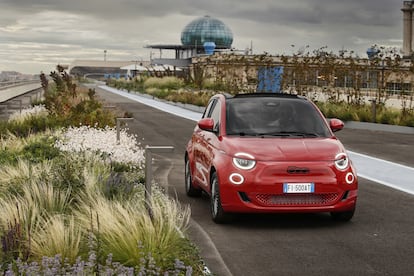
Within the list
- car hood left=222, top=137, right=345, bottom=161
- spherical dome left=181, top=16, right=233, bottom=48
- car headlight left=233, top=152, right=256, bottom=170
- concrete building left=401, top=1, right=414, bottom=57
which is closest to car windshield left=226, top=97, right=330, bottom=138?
car hood left=222, top=137, right=345, bottom=161

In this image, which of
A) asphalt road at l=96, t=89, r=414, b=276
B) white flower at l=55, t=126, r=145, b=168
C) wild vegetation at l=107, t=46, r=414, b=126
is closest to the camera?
asphalt road at l=96, t=89, r=414, b=276

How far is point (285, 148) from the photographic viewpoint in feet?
29.8

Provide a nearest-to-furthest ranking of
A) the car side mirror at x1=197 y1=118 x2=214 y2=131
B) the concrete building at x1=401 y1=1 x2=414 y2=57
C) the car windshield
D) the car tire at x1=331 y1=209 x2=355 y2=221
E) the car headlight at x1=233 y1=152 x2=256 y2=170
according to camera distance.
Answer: the car headlight at x1=233 y1=152 x2=256 y2=170, the car tire at x1=331 y1=209 x2=355 y2=221, the car windshield, the car side mirror at x1=197 y1=118 x2=214 y2=131, the concrete building at x1=401 y1=1 x2=414 y2=57

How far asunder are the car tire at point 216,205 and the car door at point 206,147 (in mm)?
358

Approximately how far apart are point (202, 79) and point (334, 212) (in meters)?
46.1

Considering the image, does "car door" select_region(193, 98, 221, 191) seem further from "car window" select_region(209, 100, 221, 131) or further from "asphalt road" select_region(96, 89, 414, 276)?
"asphalt road" select_region(96, 89, 414, 276)

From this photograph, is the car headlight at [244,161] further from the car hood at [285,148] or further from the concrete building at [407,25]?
the concrete building at [407,25]

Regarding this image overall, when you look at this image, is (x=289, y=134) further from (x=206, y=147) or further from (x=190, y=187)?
(x=190, y=187)

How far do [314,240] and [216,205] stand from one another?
4.78ft

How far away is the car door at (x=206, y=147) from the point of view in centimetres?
984

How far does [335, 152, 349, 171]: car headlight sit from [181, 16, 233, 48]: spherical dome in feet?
470

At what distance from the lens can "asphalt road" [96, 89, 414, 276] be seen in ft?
23.4

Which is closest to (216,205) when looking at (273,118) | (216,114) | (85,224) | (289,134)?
(289,134)

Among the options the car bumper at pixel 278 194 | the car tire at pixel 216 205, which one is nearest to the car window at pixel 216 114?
the car tire at pixel 216 205
